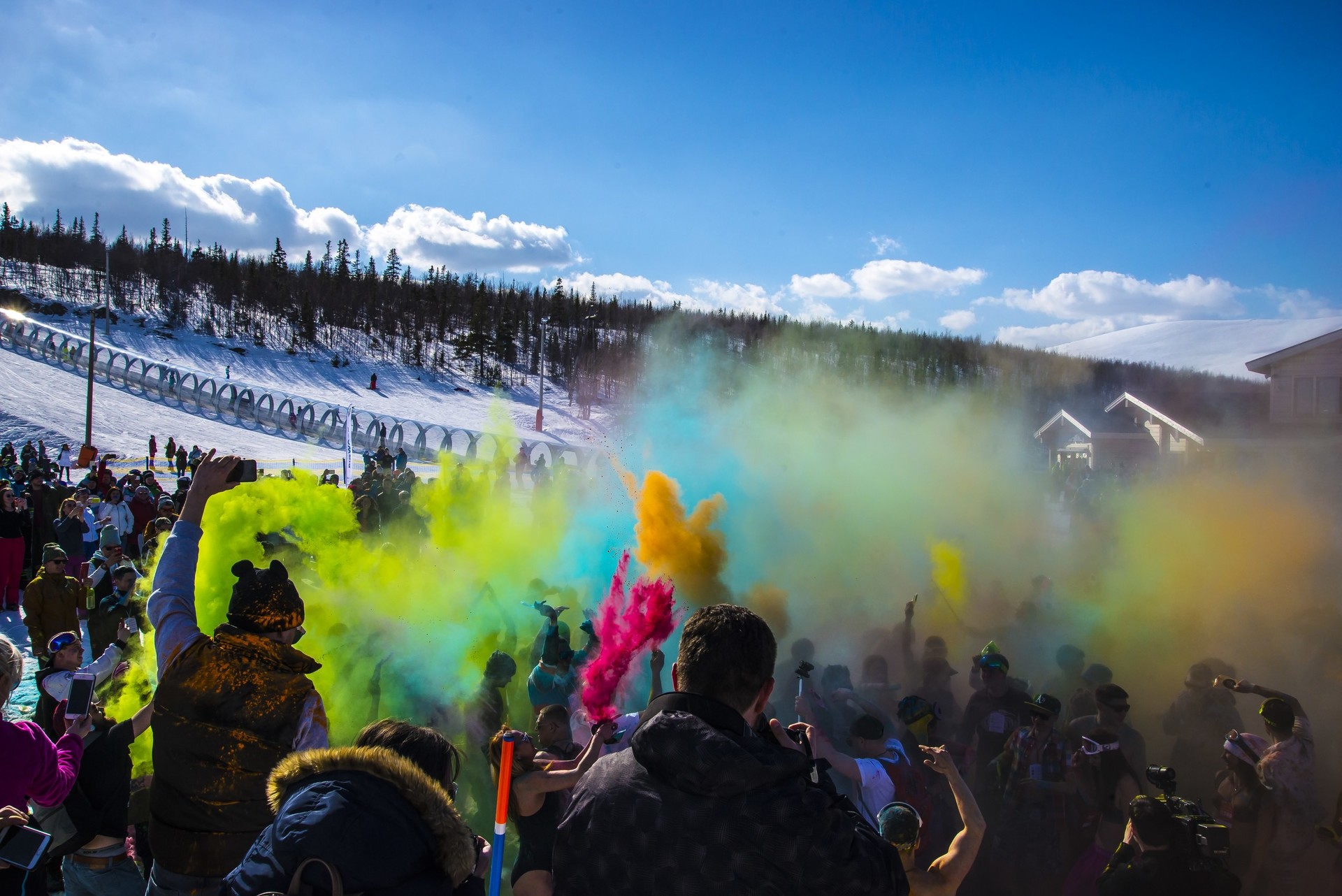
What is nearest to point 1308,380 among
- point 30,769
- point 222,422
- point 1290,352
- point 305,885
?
point 1290,352

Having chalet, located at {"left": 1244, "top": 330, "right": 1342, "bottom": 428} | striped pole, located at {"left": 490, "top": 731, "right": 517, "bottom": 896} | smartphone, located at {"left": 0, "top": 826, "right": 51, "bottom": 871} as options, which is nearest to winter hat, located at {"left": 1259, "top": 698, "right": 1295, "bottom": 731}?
striped pole, located at {"left": 490, "top": 731, "right": 517, "bottom": 896}

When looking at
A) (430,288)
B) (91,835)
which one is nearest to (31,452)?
(91,835)

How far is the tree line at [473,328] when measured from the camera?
47.5m

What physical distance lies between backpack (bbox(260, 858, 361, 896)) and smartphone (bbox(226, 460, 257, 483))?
65.6 inches

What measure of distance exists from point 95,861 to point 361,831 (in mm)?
2270

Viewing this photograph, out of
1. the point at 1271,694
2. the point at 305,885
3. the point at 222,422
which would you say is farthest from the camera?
the point at 222,422

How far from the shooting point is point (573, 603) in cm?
736

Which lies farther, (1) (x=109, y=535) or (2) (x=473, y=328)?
(2) (x=473, y=328)

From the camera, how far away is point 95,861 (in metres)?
3.14

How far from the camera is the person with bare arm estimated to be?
2410mm

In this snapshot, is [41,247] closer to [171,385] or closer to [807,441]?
[171,385]

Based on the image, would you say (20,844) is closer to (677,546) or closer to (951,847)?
(951,847)

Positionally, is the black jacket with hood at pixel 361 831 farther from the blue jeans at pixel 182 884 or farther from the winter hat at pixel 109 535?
the winter hat at pixel 109 535

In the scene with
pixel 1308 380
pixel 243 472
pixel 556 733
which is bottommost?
pixel 556 733
